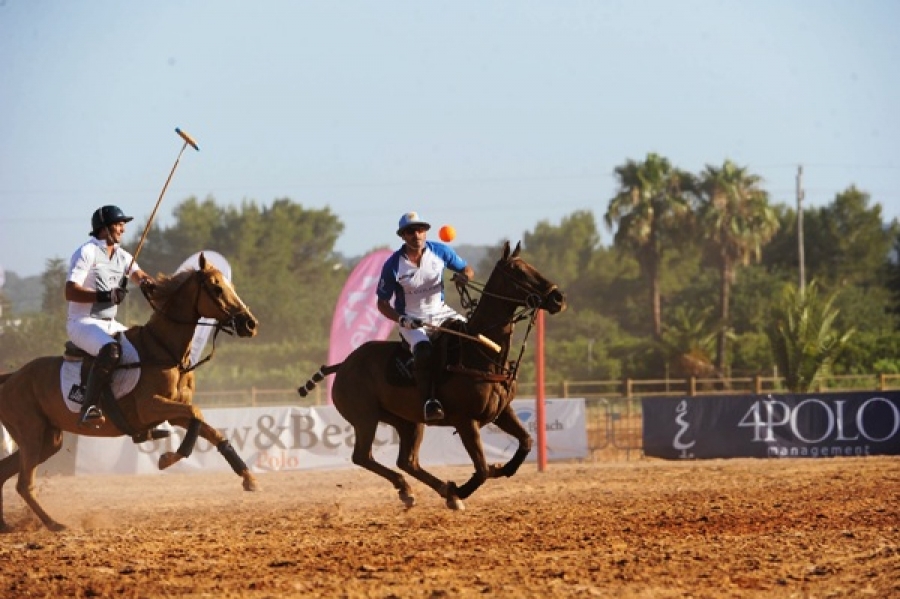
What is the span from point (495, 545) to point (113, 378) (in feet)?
15.4

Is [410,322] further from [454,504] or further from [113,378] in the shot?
[113,378]

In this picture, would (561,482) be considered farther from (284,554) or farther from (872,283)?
(872,283)

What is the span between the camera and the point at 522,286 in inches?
508

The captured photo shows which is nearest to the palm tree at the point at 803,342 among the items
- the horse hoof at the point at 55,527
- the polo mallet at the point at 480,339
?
the polo mallet at the point at 480,339

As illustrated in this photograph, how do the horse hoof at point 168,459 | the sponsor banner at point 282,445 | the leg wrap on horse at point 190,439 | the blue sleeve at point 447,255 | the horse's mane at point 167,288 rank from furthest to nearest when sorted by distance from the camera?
the sponsor banner at point 282,445 < the blue sleeve at point 447,255 < the horse's mane at point 167,288 < the horse hoof at point 168,459 < the leg wrap on horse at point 190,439

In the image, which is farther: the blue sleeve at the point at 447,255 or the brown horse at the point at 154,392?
the blue sleeve at the point at 447,255

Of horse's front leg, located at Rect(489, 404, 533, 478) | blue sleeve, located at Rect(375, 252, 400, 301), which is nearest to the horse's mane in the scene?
blue sleeve, located at Rect(375, 252, 400, 301)

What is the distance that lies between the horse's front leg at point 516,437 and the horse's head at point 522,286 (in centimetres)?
125

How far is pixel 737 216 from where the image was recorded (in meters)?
61.1

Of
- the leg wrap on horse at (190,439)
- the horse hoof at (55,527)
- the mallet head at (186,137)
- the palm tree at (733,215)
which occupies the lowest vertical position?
the horse hoof at (55,527)

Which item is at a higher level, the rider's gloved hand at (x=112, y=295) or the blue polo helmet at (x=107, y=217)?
the blue polo helmet at (x=107, y=217)

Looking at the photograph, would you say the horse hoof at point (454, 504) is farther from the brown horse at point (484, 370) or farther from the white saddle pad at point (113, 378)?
the white saddle pad at point (113, 378)

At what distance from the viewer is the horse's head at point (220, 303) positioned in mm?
12711

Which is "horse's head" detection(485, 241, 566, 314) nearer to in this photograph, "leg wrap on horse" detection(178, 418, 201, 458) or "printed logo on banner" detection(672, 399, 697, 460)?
"leg wrap on horse" detection(178, 418, 201, 458)
